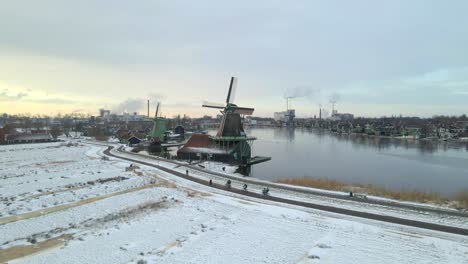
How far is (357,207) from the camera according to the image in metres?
16.3

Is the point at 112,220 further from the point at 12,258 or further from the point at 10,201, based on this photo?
the point at 10,201

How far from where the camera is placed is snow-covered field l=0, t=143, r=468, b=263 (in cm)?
1052

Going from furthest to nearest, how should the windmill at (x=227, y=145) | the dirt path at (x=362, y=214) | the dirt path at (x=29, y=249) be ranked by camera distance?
the windmill at (x=227, y=145) → the dirt path at (x=362, y=214) → the dirt path at (x=29, y=249)

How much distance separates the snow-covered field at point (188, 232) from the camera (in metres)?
10.5

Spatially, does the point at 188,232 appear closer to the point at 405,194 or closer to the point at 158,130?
the point at 405,194

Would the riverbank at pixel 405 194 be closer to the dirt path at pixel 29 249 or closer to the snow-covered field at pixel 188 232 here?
the snow-covered field at pixel 188 232

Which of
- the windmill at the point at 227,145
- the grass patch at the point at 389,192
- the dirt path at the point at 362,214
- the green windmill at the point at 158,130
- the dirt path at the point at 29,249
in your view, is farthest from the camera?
the green windmill at the point at 158,130

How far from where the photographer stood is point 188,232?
12.8 m

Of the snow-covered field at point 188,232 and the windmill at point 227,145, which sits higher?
the windmill at point 227,145

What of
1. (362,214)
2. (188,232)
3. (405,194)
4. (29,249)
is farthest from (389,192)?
(29,249)

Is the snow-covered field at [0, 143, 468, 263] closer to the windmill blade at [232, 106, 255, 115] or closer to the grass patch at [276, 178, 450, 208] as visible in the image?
the grass patch at [276, 178, 450, 208]

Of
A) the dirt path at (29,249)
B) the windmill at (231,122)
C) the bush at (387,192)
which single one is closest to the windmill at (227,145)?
A: the windmill at (231,122)

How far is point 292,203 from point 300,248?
5.93 m

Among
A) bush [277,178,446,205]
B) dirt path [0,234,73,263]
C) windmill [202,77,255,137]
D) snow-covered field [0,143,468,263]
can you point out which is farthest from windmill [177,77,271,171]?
dirt path [0,234,73,263]
